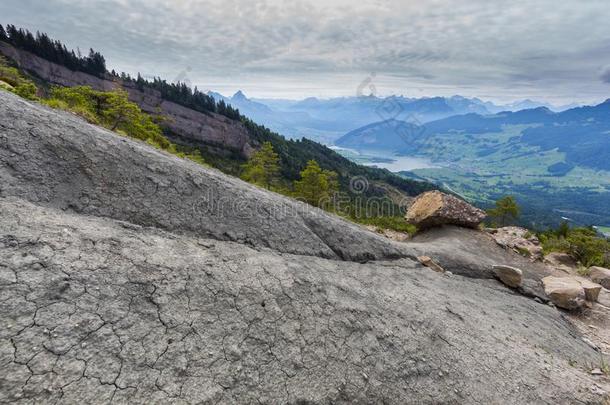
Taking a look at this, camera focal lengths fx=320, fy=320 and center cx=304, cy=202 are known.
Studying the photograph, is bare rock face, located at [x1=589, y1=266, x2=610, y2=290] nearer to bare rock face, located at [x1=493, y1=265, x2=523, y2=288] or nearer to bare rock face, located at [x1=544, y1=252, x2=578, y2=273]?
bare rock face, located at [x1=544, y1=252, x2=578, y2=273]

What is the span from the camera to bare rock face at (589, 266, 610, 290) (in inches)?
752

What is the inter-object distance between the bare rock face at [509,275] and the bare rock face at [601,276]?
26.9 ft

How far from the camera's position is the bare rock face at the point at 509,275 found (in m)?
15.4

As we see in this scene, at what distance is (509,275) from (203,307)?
595 inches

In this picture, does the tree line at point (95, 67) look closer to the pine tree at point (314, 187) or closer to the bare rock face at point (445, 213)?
the pine tree at point (314, 187)

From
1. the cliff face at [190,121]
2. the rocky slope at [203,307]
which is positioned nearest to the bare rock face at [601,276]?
the rocky slope at [203,307]

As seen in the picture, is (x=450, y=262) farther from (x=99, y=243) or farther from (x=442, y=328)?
(x=99, y=243)

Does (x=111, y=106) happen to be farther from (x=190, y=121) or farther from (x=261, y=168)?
(x=190, y=121)

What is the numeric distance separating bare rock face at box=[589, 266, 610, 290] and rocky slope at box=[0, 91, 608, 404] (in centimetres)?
1041

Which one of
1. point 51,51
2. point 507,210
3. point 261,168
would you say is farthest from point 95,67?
point 507,210

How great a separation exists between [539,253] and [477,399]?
17100 mm

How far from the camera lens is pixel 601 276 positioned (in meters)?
19.5

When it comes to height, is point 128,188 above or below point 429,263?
above

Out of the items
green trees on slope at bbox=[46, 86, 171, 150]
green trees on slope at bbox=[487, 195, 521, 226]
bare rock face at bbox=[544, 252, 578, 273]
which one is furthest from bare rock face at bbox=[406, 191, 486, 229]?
green trees on slope at bbox=[487, 195, 521, 226]
